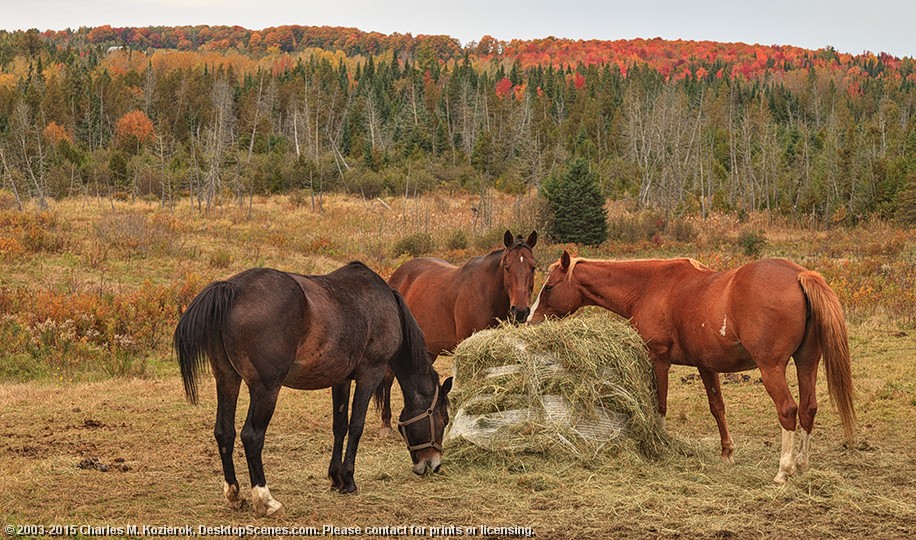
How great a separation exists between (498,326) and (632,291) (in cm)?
137

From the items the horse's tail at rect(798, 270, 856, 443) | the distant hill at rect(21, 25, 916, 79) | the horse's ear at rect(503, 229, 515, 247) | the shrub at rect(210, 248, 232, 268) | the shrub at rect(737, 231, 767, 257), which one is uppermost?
the distant hill at rect(21, 25, 916, 79)

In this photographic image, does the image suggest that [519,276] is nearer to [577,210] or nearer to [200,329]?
[200,329]

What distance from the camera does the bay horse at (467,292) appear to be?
26.9 feet

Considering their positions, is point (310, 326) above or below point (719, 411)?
above

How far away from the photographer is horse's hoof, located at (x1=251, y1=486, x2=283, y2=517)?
5645 mm

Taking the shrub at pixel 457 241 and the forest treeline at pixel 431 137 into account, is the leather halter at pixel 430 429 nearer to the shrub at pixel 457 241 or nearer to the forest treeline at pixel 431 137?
the shrub at pixel 457 241

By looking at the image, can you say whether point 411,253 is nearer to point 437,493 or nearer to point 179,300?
point 179,300

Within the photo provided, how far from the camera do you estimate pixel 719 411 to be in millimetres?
7773

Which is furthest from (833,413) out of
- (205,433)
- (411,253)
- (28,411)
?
(411,253)

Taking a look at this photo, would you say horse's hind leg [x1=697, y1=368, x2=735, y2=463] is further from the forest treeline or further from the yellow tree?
the yellow tree

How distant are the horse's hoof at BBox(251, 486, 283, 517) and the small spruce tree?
26970 millimetres

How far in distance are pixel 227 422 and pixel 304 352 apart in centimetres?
69

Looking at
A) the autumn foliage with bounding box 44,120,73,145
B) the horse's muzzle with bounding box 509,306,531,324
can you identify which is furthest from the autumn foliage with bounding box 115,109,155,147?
the horse's muzzle with bounding box 509,306,531,324

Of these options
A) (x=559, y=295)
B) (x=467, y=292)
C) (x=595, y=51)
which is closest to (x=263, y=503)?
(x=467, y=292)
